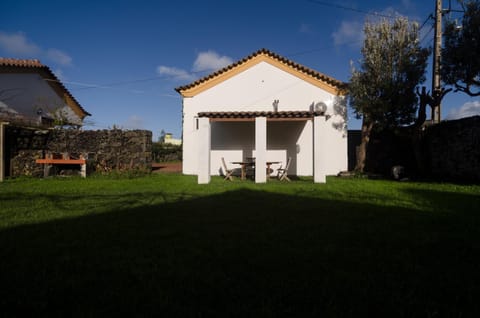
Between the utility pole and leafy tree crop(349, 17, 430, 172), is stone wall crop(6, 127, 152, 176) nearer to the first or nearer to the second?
leafy tree crop(349, 17, 430, 172)

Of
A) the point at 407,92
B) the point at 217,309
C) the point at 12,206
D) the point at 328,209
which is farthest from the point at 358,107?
the point at 12,206

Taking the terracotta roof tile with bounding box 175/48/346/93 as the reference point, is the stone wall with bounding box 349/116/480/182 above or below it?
below

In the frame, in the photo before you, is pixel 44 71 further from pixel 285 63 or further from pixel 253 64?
pixel 285 63

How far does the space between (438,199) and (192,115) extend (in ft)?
31.5

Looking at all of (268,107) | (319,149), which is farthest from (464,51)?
(268,107)

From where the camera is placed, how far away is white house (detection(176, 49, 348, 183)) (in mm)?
11297

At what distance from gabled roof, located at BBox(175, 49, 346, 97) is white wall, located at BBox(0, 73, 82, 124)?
9.11 metres

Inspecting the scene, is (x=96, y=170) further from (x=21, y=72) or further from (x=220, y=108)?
(x=21, y=72)

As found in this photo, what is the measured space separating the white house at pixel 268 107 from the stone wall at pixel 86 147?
2310 mm

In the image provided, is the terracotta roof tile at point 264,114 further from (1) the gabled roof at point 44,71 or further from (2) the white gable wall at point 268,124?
(1) the gabled roof at point 44,71

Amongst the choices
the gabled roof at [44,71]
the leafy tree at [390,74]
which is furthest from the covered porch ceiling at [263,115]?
the gabled roof at [44,71]

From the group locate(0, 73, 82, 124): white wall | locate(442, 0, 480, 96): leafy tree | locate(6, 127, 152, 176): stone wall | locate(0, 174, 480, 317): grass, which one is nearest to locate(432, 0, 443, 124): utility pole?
locate(442, 0, 480, 96): leafy tree

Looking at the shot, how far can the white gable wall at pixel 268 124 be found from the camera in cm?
1136

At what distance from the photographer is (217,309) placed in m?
1.50
